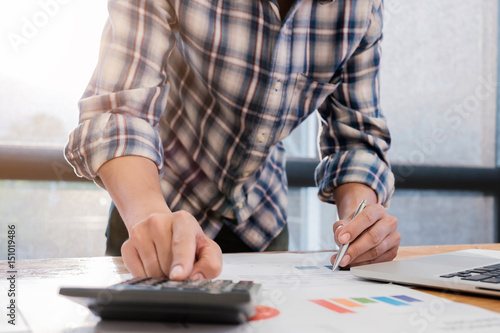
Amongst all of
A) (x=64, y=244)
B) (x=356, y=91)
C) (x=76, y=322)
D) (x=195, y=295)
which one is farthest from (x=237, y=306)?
(x=64, y=244)

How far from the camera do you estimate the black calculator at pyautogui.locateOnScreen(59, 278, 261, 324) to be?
342 mm

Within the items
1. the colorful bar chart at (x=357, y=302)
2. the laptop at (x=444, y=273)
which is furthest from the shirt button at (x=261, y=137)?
the colorful bar chart at (x=357, y=302)

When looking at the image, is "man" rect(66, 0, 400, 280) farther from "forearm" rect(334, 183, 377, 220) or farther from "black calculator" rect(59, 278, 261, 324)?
"black calculator" rect(59, 278, 261, 324)

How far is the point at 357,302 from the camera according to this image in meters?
0.45

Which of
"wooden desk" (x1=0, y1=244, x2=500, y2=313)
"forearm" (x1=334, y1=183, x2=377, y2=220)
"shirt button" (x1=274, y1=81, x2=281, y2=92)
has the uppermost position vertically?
"shirt button" (x1=274, y1=81, x2=281, y2=92)

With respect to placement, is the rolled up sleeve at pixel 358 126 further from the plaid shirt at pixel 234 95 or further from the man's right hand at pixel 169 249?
the man's right hand at pixel 169 249

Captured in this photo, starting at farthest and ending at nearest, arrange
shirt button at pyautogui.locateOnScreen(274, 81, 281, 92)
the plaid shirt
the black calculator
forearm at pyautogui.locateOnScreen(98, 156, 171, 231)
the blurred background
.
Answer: the blurred background → shirt button at pyautogui.locateOnScreen(274, 81, 281, 92) → the plaid shirt → forearm at pyautogui.locateOnScreen(98, 156, 171, 231) → the black calculator

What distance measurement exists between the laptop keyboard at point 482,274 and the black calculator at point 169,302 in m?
0.27

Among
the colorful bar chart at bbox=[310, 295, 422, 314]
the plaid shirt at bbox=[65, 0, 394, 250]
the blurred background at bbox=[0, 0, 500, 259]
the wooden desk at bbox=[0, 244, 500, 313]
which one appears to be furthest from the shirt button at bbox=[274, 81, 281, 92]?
the blurred background at bbox=[0, 0, 500, 259]

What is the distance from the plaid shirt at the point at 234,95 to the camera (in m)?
0.73

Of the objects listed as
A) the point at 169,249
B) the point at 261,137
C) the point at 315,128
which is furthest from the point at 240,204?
the point at 315,128

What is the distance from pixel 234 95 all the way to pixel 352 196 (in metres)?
0.28

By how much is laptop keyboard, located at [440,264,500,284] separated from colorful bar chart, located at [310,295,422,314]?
88mm

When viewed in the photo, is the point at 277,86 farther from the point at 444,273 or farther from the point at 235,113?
the point at 444,273
